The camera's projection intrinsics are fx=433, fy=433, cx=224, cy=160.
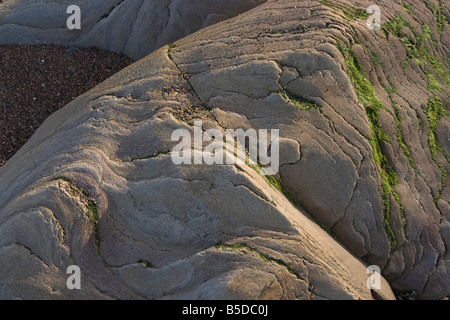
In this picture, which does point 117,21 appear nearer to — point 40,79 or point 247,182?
point 40,79


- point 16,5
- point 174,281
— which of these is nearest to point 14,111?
point 16,5

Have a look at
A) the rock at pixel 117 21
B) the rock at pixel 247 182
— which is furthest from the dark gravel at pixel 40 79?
the rock at pixel 247 182

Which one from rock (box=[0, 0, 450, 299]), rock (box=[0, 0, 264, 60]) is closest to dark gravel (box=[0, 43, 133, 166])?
rock (box=[0, 0, 264, 60])

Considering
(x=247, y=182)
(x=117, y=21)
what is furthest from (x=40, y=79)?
(x=247, y=182)

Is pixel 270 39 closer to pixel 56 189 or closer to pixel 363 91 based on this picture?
pixel 363 91

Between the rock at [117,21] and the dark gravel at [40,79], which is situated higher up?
the rock at [117,21]

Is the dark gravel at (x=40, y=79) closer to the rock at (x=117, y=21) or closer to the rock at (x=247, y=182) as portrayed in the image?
the rock at (x=117, y=21)
